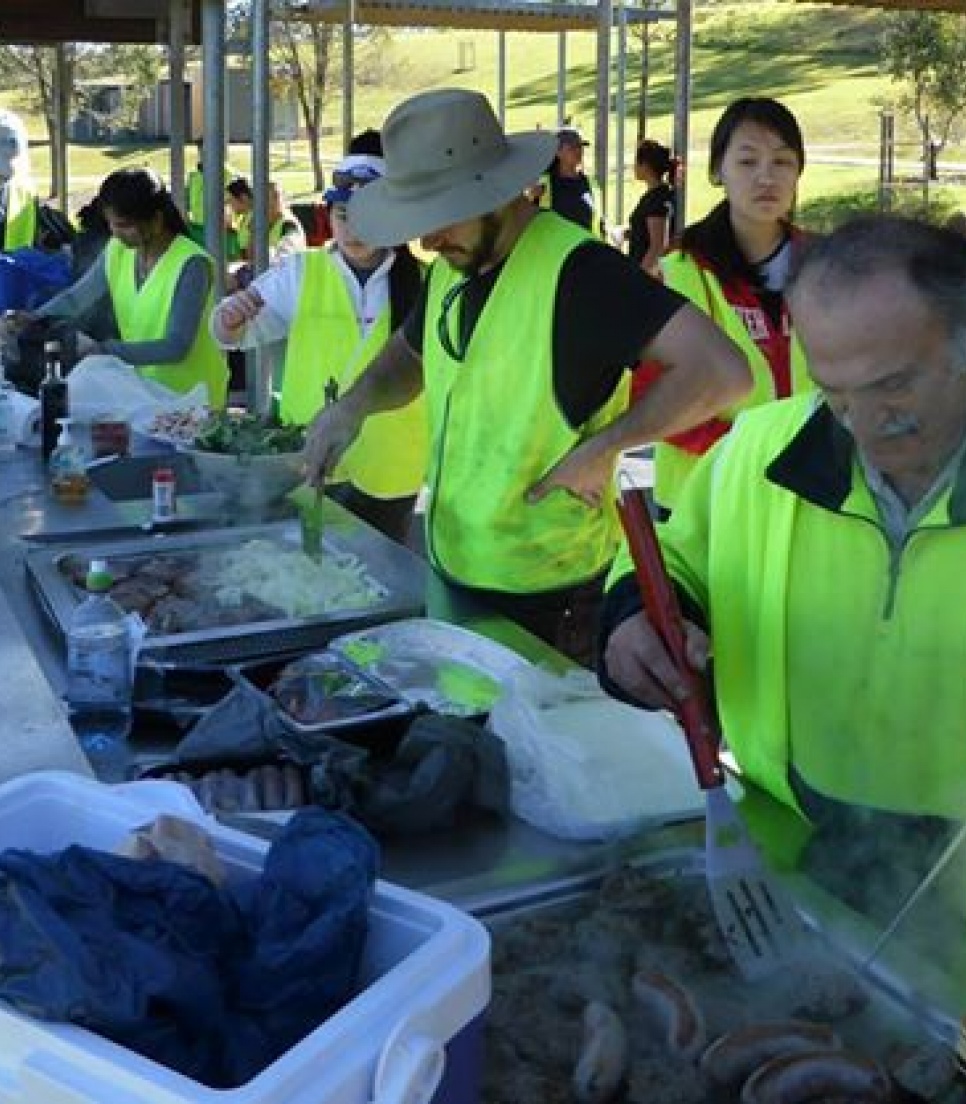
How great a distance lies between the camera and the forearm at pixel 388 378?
3428 millimetres

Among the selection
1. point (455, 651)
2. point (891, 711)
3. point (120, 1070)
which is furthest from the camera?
point (455, 651)

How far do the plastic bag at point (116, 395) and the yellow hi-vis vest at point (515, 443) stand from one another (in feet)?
5.66

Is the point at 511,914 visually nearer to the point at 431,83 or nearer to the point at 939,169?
the point at 939,169

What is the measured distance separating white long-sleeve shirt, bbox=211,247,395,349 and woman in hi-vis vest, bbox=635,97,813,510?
885 millimetres

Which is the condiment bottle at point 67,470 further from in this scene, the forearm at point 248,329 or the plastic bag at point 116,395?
the forearm at point 248,329

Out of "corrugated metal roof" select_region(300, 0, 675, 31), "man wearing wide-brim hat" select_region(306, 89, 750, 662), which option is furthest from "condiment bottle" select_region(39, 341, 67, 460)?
"corrugated metal roof" select_region(300, 0, 675, 31)

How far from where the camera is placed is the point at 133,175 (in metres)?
5.09

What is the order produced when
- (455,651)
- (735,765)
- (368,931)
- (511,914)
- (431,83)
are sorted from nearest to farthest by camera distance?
(368,931), (511,914), (735,765), (455,651), (431,83)

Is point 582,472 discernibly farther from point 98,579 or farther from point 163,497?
point 163,497

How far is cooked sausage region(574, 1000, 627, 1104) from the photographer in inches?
53.1

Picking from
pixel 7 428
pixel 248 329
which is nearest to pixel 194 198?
pixel 248 329

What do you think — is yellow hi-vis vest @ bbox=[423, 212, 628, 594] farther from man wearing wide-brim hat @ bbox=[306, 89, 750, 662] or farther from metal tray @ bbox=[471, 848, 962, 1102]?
metal tray @ bbox=[471, 848, 962, 1102]

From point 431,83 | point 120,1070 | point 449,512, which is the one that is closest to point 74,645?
point 449,512

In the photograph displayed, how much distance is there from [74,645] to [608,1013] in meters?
1.19
